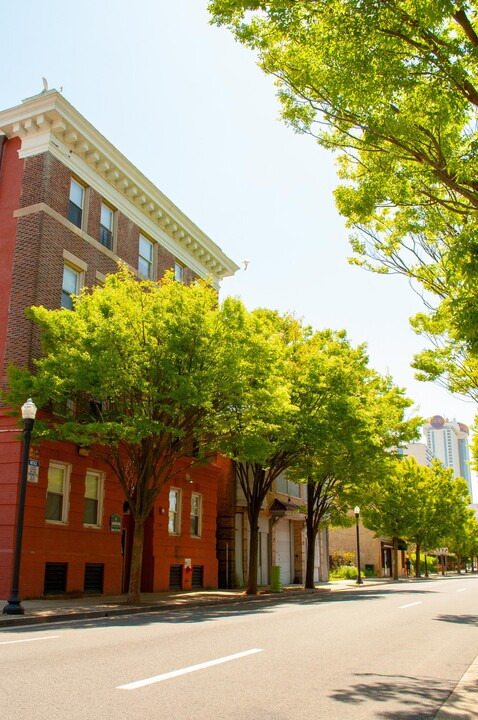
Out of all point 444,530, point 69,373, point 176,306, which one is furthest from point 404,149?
point 444,530

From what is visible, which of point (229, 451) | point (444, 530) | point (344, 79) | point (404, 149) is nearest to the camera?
point (344, 79)

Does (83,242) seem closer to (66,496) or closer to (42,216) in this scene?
(42,216)

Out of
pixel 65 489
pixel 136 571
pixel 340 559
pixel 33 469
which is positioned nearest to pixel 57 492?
pixel 65 489

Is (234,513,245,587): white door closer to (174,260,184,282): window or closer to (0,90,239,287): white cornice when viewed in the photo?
(174,260,184,282): window

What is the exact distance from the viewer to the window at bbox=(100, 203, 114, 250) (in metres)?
24.2

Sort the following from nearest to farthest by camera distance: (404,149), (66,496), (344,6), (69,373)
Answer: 1. (344,6)
2. (404,149)
3. (69,373)
4. (66,496)

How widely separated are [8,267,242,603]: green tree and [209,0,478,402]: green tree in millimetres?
7114

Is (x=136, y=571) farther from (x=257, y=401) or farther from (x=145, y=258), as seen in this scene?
(x=145, y=258)

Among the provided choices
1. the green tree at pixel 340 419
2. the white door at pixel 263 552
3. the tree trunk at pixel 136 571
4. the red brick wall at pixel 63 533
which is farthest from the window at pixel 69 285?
the white door at pixel 263 552

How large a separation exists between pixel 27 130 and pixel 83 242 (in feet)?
13.0

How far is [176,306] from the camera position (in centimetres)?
1722

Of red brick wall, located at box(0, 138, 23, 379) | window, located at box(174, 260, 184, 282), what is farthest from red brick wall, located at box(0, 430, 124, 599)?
window, located at box(174, 260, 184, 282)

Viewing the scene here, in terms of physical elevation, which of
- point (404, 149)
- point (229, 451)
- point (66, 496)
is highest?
point (404, 149)

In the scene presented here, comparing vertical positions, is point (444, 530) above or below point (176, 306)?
below
